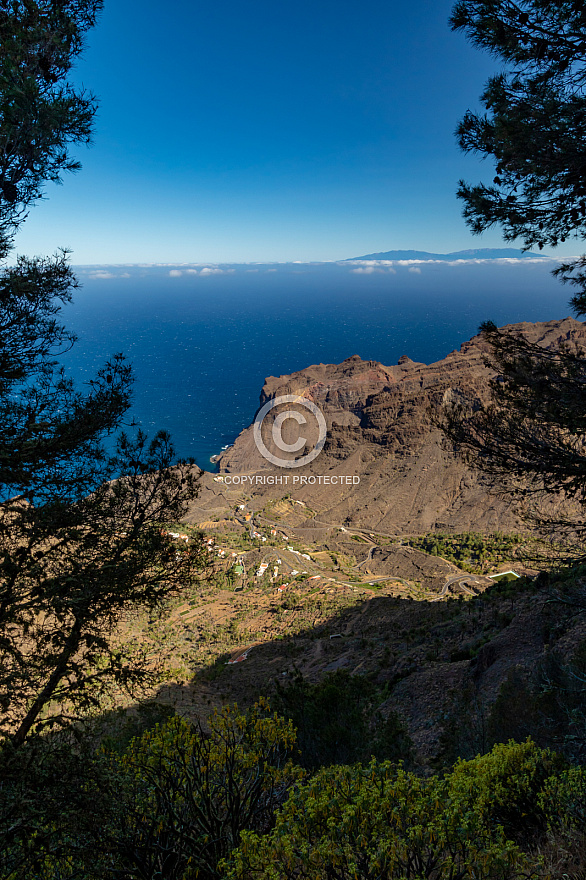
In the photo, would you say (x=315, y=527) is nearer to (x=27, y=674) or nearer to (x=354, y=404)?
(x=354, y=404)

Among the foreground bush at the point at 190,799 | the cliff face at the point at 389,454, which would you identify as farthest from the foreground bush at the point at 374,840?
the cliff face at the point at 389,454

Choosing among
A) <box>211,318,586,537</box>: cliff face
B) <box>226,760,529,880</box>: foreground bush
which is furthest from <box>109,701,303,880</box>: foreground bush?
<box>211,318,586,537</box>: cliff face

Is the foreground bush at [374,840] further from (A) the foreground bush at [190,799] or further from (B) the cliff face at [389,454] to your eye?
(B) the cliff face at [389,454]

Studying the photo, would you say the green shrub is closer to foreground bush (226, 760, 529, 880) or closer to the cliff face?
foreground bush (226, 760, 529, 880)

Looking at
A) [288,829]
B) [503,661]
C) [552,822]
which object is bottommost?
[503,661]

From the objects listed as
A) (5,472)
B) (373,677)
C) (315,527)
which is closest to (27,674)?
(5,472)

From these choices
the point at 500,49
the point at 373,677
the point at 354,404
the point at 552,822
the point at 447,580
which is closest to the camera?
the point at 552,822

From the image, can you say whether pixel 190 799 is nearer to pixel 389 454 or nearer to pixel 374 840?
pixel 374 840

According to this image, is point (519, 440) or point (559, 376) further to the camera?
point (519, 440)

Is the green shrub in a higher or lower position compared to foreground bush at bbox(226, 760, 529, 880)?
lower
